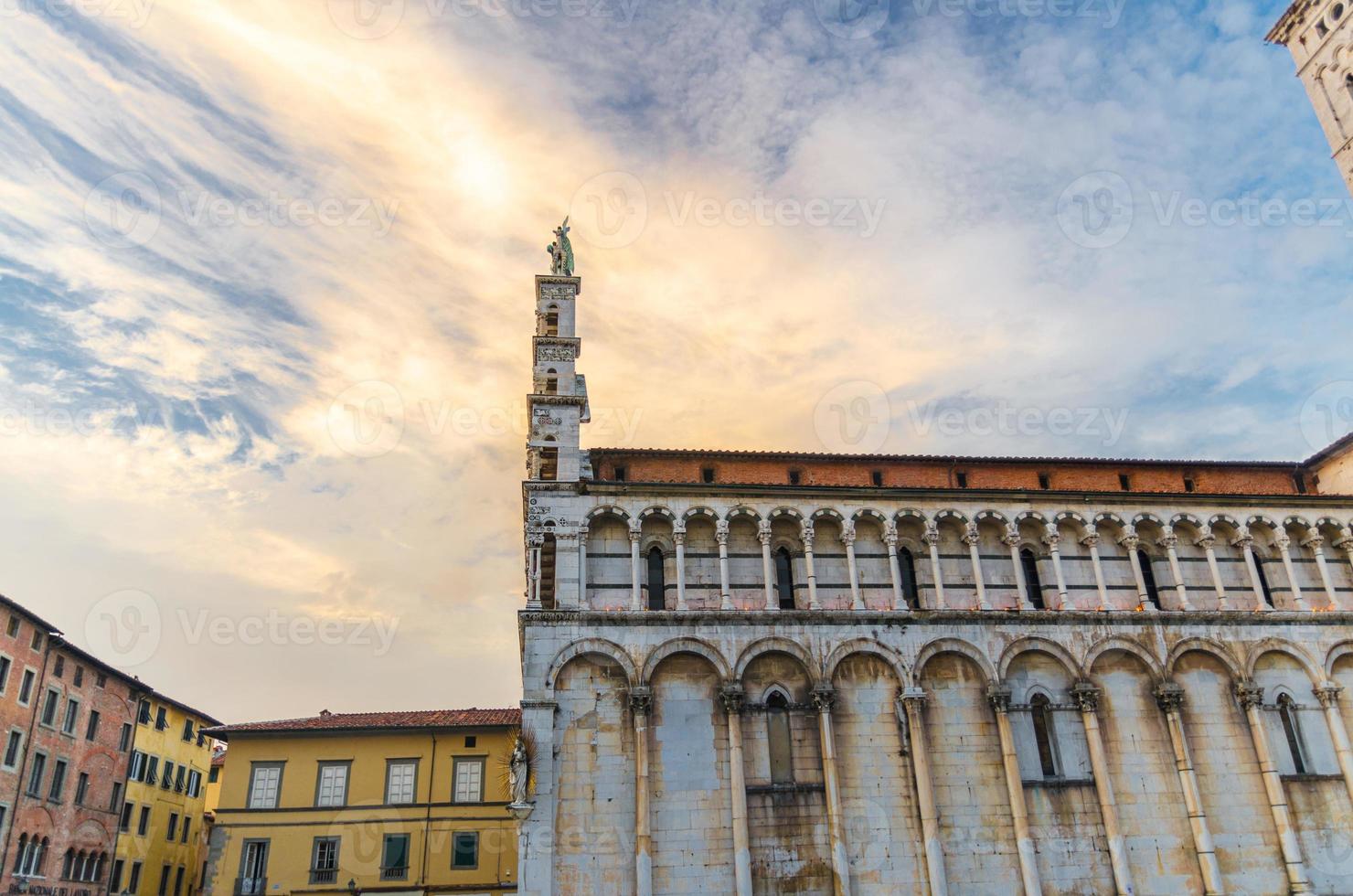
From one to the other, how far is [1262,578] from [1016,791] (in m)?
12.1

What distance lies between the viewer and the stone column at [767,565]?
26859 millimetres

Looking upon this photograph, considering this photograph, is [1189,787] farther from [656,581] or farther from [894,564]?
[656,581]

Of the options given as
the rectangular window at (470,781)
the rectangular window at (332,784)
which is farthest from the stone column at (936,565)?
the rectangular window at (332,784)

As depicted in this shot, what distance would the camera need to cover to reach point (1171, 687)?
88.1ft

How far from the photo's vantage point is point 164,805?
42094 millimetres

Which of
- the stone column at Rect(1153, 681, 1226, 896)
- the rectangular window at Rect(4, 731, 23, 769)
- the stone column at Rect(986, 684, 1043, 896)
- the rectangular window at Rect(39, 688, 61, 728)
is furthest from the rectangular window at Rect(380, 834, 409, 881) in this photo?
the stone column at Rect(1153, 681, 1226, 896)

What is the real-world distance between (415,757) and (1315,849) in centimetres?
2917

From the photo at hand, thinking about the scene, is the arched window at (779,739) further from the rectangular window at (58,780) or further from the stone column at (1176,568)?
the rectangular window at (58,780)

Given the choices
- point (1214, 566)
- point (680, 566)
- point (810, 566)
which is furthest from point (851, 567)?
point (1214, 566)

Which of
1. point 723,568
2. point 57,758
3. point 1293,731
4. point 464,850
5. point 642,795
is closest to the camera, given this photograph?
point 642,795

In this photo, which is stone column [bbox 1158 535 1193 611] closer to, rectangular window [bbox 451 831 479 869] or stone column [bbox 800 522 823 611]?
stone column [bbox 800 522 823 611]

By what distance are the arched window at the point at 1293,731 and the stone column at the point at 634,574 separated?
759 inches

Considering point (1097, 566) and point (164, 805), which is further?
point (164, 805)

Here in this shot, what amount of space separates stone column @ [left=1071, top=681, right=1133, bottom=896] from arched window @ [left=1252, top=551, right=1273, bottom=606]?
25.3 feet
